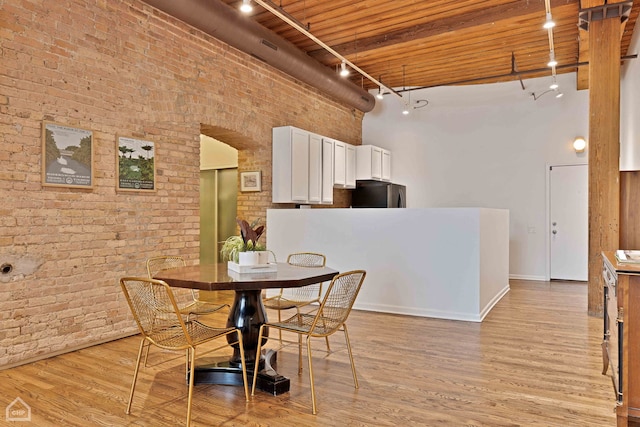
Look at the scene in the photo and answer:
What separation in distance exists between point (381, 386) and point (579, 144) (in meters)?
6.64

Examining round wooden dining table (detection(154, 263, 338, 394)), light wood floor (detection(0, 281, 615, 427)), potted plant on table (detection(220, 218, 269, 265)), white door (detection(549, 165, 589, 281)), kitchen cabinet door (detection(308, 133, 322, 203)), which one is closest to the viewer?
light wood floor (detection(0, 281, 615, 427))

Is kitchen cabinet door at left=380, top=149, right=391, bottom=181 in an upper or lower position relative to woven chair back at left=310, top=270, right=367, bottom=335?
upper

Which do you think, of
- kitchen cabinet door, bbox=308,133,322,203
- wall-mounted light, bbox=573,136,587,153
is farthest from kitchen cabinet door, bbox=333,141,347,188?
wall-mounted light, bbox=573,136,587,153

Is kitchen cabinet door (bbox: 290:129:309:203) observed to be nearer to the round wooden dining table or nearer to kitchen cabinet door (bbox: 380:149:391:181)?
kitchen cabinet door (bbox: 380:149:391:181)

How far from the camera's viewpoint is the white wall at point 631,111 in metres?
5.80

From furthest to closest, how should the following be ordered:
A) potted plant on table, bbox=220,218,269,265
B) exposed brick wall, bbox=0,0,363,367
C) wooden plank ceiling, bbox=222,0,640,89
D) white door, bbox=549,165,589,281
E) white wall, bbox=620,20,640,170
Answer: white door, bbox=549,165,589,281 < white wall, bbox=620,20,640,170 < wooden plank ceiling, bbox=222,0,640,89 < exposed brick wall, bbox=0,0,363,367 < potted plant on table, bbox=220,218,269,265

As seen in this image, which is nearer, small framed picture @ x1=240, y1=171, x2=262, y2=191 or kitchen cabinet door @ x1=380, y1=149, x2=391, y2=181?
small framed picture @ x1=240, y1=171, x2=262, y2=191

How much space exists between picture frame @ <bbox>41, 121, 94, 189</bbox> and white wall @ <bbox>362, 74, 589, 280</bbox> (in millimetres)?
6353

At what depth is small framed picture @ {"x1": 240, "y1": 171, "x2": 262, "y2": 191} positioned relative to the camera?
22.0ft

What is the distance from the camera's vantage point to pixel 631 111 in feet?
20.4

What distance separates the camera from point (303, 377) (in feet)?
11.0

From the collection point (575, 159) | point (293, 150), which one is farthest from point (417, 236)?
point (575, 159)

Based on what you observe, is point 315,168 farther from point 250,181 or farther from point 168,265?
point 168,265

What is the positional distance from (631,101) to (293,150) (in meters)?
4.77
